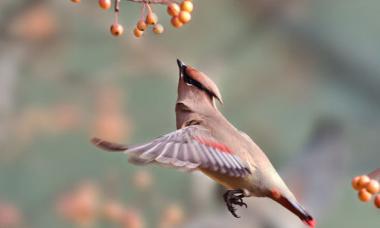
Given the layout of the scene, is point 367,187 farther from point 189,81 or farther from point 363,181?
point 189,81

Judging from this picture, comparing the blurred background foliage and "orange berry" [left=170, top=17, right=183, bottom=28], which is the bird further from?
the blurred background foliage

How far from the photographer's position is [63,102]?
226 cm

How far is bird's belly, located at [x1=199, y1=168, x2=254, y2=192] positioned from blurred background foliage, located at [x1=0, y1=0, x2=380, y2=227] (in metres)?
1.58

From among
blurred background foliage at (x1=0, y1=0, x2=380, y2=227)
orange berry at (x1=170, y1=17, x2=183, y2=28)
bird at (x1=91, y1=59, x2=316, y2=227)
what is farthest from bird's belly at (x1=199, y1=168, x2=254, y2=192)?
blurred background foliage at (x1=0, y1=0, x2=380, y2=227)

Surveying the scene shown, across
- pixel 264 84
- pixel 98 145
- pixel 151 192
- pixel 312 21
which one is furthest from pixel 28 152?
pixel 98 145

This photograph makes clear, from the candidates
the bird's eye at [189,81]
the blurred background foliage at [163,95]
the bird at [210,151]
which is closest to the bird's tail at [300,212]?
the bird at [210,151]

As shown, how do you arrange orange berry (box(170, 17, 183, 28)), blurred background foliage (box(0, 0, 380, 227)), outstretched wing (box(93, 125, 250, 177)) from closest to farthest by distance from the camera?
1. outstretched wing (box(93, 125, 250, 177))
2. orange berry (box(170, 17, 183, 28))
3. blurred background foliage (box(0, 0, 380, 227))

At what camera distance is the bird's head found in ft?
1.70

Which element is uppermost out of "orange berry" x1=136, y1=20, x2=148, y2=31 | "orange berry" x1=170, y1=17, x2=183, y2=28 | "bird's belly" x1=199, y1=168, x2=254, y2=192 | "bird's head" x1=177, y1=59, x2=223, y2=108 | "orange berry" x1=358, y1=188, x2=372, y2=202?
"orange berry" x1=170, y1=17, x2=183, y2=28

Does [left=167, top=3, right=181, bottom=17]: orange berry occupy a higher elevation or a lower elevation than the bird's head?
higher

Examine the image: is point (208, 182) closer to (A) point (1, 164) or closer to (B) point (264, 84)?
(B) point (264, 84)

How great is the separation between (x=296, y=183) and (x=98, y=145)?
63.6 inches

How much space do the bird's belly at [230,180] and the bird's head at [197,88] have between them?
0.07 metres

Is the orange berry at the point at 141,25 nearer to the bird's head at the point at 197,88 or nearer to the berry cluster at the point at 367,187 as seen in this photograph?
the bird's head at the point at 197,88
